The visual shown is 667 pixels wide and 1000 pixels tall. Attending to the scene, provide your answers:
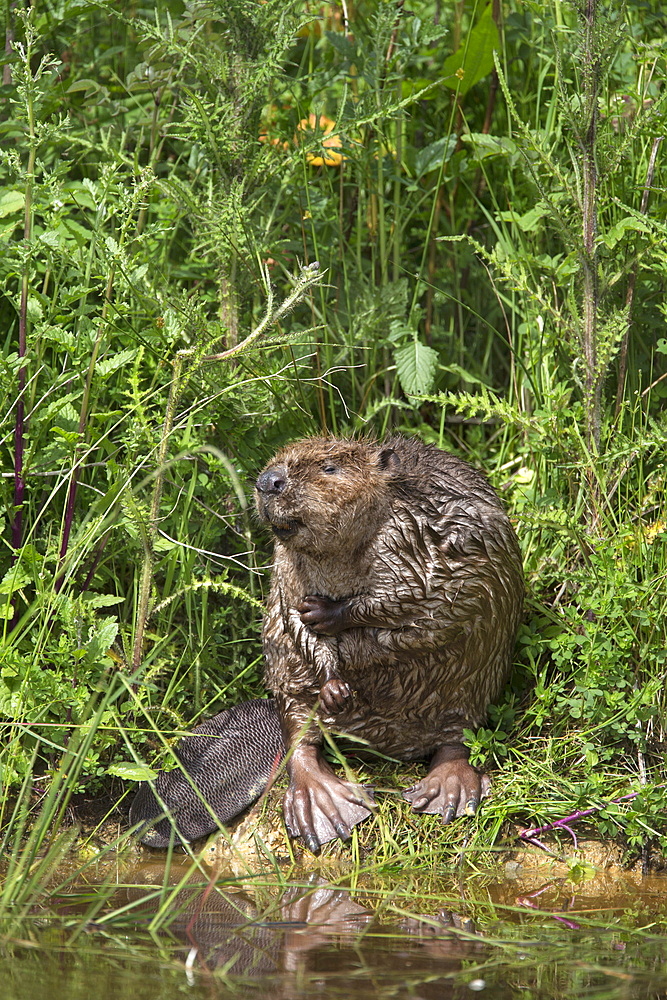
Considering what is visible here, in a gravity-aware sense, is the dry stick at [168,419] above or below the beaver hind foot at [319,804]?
above

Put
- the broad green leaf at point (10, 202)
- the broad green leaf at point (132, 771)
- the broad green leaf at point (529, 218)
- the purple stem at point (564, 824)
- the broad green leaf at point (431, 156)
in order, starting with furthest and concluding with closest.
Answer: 1. the broad green leaf at point (431, 156)
2. the broad green leaf at point (529, 218)
3. the broad green leaf at point (10, 202)
4. the purple stem at point (564, 824)
5. the broad green leaf at point (132, 771)

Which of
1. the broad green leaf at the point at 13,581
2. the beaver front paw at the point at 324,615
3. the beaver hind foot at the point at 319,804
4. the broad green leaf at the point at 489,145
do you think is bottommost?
the beaver hind foot at the point at 319,804

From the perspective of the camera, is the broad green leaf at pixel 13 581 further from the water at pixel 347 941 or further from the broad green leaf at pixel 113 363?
the water at pixel 347 941

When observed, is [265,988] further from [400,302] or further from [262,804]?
[400,302]

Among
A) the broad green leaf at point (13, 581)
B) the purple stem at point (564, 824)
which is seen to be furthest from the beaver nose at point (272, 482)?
the purple stem at point (564, 824)

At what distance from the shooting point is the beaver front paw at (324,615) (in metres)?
3.03

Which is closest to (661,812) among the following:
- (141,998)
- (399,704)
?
(399,704)

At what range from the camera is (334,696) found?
302 cm

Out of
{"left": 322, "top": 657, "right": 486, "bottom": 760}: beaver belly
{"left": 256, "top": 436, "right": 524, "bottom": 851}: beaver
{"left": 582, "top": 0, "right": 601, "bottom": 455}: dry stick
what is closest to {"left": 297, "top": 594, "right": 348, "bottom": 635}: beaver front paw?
{"left": 256, "top": 436, "right": 524, "bottom": 851}: beaver

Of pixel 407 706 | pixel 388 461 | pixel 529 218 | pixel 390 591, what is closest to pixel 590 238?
pixel 529 218

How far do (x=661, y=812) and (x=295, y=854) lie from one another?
972 millimetres

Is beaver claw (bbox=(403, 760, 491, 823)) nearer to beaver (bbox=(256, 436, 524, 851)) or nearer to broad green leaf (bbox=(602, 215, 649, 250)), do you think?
beaver (bbox=(256, 436, 524, 851))

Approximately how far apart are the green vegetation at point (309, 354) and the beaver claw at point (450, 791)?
0.05 m

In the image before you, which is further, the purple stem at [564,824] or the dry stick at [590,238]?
the dry stick at [590,238]
